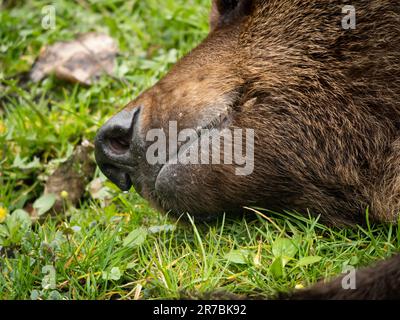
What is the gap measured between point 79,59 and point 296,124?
274cm

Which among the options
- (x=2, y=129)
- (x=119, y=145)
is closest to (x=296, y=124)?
(x=119, y=145)

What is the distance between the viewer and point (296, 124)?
3.55 meters

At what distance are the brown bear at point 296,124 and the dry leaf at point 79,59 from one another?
81.9 inches

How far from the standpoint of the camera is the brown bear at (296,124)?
3.48 meters

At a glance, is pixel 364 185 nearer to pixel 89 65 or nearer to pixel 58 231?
pixel 58 231

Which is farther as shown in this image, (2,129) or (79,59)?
(79,59)

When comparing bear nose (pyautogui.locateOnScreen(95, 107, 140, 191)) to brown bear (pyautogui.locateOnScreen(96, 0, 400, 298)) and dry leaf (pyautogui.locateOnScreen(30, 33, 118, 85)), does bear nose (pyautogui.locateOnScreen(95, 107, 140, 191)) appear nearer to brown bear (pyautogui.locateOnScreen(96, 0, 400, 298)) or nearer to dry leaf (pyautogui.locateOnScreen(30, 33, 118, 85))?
brown bear (pyautogui.locateOnScreen(96, 0, 400, 298))

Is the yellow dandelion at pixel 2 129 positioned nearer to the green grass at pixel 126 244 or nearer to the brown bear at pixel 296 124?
the green grass at pixel 126 244

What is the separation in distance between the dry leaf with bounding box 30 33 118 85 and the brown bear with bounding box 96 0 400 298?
2.08 m

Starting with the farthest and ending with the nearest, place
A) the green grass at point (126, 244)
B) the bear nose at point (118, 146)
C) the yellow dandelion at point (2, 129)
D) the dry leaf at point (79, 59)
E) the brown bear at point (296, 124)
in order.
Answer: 1. the dry leaf at point (79, 59)
2. the yellow dandelion at point (2, 129)
3. the bear nose at point (118, 146)
4. the brown bear at point (296, 124)
5. the green grass at point (126, 244)

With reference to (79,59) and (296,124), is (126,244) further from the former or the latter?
(79,59)

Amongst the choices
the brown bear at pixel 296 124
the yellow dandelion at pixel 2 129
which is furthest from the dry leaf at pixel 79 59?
the brown bear at pixel 296 124

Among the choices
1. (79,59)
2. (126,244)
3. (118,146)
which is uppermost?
(79,59)
